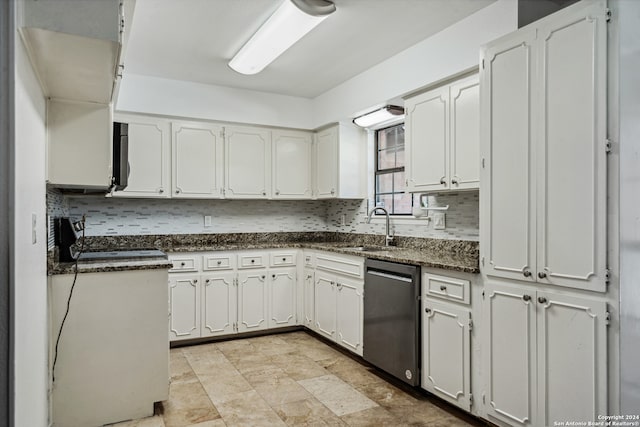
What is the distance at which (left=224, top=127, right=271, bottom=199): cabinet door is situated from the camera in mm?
4270

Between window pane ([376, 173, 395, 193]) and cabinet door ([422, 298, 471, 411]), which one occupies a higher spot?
window pane ([376, 173, 395, 193])

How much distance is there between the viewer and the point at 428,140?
303 cm

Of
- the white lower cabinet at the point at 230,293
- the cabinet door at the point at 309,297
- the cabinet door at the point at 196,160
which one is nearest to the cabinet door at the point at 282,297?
the white lower cabinet at the point at 230,293

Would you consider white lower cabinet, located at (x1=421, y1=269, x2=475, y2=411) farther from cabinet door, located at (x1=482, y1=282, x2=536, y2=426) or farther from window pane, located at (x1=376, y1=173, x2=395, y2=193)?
window pane, located at (x1=376, y1=173, x2=395, y2=193)

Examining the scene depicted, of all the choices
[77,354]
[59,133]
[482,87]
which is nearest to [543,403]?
[482,87]

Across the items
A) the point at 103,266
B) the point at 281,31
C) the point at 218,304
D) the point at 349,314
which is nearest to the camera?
the point at 103,266

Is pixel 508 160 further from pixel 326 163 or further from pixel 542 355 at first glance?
pixel 326 163

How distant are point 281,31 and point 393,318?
2.05 meters

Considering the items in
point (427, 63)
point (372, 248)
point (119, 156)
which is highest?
point (427, 63)

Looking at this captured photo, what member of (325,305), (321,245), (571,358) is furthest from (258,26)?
(571,358)

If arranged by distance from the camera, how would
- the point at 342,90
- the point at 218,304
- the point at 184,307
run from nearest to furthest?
the point at 184,307 < the point at 218,304 < the point at 342,90

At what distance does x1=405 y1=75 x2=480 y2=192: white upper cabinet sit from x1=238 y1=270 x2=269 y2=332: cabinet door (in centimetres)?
182

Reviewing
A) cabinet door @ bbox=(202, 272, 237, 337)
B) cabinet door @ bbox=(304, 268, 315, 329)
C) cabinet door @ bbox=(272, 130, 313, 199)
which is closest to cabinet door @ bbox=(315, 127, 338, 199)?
cabinet door @ bbox=(272, 130, 313, 199)

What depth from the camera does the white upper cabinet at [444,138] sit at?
2.71 m
